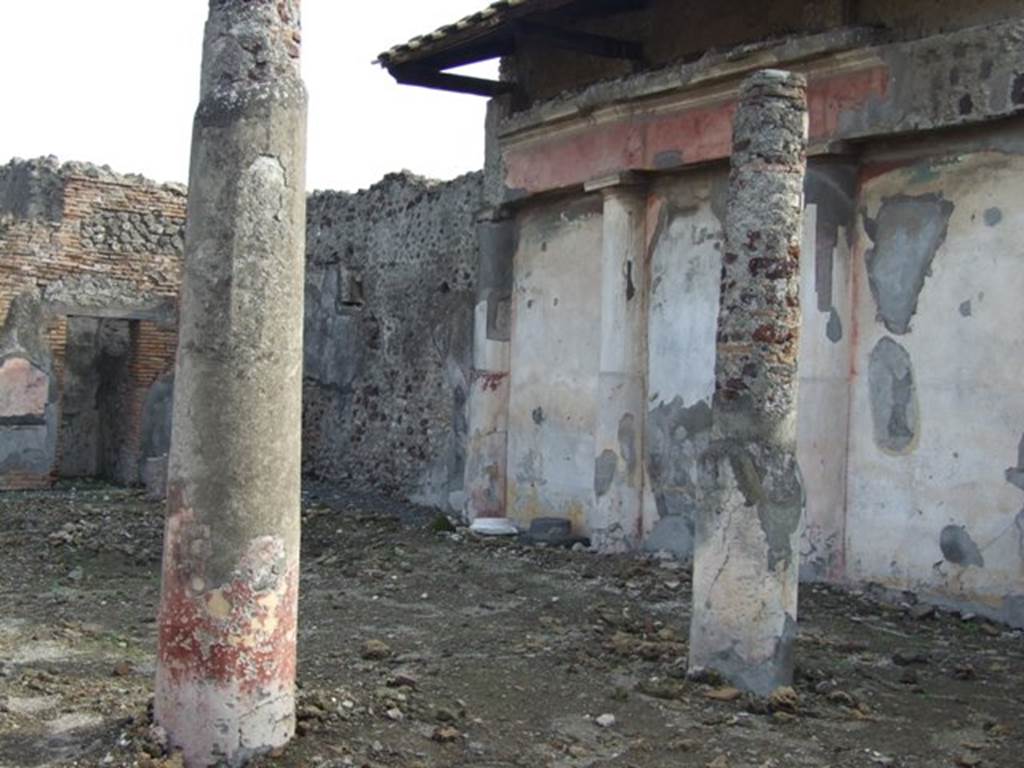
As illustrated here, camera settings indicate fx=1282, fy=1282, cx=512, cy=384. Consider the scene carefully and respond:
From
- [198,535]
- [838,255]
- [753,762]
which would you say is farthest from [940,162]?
[198,535]

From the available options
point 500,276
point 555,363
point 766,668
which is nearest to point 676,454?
point 555,363

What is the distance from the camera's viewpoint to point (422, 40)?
33.2 ft

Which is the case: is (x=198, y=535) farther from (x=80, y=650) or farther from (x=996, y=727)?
(x=996, y=727)

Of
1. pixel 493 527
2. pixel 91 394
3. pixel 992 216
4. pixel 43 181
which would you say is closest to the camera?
pixel 992 216

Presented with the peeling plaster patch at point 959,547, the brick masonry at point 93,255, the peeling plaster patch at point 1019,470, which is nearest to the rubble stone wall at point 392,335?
the brick masonry at point 93,255

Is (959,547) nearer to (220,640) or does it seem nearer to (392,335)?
(220,640)

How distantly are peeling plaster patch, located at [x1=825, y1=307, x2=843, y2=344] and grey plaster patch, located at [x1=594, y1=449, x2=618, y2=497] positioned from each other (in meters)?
2.04

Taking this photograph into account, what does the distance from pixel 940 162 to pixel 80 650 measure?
16.9 ft

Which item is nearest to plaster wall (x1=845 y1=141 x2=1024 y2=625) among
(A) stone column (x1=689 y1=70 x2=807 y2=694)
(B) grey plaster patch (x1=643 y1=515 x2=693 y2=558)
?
(B) grey plaster patch (x1=643 y1=515 x2=693 y2=558)

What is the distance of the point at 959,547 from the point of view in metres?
6.95

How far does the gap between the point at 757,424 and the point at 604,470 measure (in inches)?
152

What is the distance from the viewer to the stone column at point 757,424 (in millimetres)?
5301

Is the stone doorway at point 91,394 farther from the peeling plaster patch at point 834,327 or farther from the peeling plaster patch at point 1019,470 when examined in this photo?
the peeling plaster patch at point 1019,470

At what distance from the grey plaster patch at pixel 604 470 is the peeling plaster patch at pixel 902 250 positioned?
2382 mm
